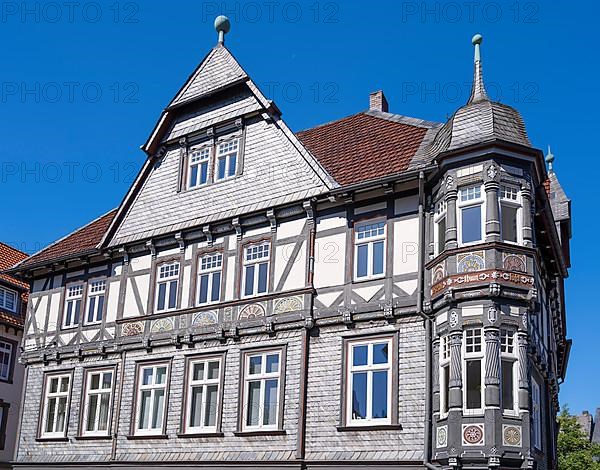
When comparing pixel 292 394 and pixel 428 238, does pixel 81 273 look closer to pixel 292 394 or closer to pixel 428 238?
pixel 292 394

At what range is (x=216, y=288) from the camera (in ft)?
80.4

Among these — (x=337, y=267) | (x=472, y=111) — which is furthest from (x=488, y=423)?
(x=472, y=111)

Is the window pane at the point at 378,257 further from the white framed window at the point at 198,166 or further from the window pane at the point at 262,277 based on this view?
the white framed window at the point at 198,166

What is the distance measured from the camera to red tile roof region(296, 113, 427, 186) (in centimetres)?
2270

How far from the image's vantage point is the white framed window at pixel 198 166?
26.4 meters

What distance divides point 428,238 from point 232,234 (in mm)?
6492

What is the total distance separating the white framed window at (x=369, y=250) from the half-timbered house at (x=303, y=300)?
6cm

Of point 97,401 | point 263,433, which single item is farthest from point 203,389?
point 97,401

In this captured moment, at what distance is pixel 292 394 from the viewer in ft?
71.2

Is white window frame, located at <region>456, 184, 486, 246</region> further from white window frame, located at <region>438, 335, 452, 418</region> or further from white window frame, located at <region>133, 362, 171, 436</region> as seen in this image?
white window frame, located at <region>133, 362, 171, 436</region>

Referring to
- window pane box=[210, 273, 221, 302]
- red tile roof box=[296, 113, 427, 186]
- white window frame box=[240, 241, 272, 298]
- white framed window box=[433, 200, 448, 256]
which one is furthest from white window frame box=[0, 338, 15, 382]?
white framed window box=[433, 200, 448, 256]

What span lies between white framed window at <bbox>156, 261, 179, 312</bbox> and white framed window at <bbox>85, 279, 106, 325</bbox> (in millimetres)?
2716

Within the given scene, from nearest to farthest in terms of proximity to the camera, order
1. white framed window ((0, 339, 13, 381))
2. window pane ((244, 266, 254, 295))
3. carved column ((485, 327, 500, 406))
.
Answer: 1. carved column ((485, 327, 500, 406))
2. window pane ((244, 266, 254, 295))
3. white framed window ((0, 339, 13, 381))

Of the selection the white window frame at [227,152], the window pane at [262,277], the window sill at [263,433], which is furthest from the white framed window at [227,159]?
the window sill at [263,433]
